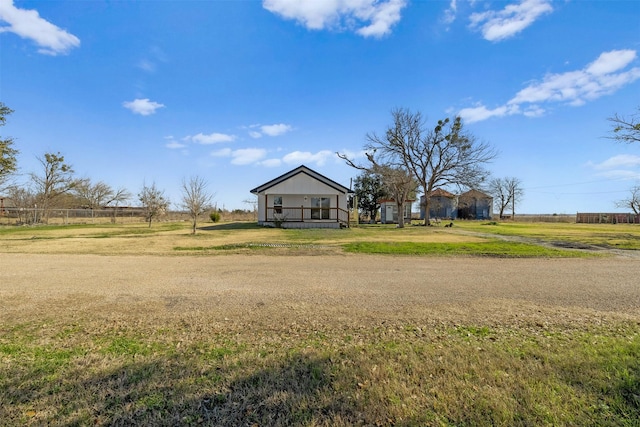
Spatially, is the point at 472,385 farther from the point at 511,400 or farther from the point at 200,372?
the point at 200,372

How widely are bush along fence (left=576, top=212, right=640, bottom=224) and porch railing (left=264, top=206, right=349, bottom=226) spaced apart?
47809 mm

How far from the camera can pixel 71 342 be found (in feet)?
12.0

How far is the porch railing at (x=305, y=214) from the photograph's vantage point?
25969mm

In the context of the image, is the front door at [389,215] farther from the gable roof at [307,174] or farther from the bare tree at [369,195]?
the gable roof at [307,174]

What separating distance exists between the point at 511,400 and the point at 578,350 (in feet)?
4.97

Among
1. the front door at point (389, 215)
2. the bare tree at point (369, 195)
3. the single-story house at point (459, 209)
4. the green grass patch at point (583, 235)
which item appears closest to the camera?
the green grass patch at point (583, 235)

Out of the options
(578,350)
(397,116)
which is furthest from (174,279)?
(397,116)

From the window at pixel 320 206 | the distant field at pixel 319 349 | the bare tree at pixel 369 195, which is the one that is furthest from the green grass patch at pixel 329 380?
the bare tree at pixel 369 195

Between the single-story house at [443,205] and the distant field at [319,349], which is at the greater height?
the single-story house at [443,205]

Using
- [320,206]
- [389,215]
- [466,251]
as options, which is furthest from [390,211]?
[466,251]

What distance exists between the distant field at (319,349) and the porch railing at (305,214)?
61.1 feet

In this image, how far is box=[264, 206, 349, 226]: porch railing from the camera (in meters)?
26.0

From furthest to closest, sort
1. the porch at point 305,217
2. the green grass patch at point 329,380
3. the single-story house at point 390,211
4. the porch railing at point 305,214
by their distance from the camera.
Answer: the single-story house at point 390,211 → the porch railing at point 305,214 → the porch at point 305,217 → the green grass patch at point 329,380

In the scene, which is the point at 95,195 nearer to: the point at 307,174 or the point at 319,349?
the point at 307,174
